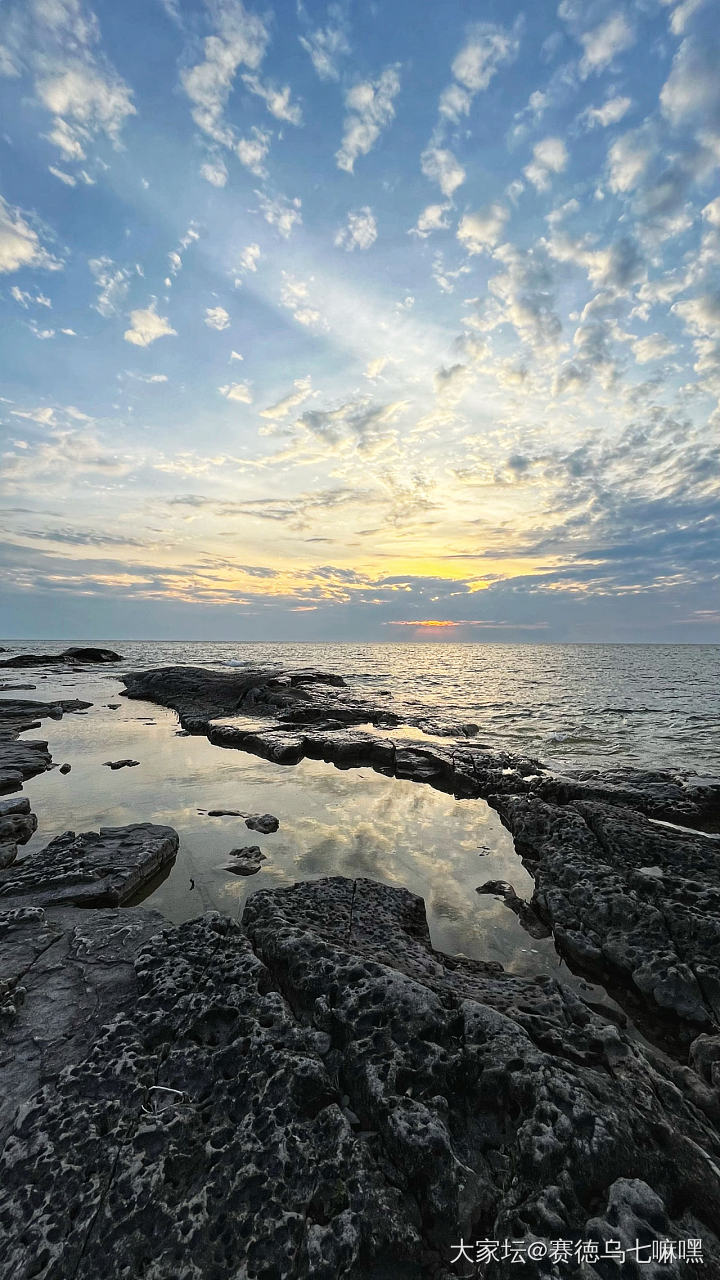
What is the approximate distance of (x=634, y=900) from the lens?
17.6 feet

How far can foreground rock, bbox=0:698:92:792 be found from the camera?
1003 cm

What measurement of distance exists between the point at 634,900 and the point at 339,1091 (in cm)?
394

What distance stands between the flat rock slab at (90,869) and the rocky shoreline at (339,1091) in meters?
0.05

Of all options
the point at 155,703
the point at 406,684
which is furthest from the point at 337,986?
the point at 406,684

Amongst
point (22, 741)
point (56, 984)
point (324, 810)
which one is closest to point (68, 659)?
point (22, 741)

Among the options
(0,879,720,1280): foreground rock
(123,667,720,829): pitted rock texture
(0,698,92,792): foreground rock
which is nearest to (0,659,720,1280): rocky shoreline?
(0,879,720,1280): foreground rock

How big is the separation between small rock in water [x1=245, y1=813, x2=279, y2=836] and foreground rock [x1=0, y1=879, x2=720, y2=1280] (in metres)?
3.92

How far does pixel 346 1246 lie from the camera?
237 centimetres

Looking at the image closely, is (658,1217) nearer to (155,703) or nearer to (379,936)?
(379,936)

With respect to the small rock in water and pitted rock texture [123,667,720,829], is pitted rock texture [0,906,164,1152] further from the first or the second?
pitted rock texture [123,667,720,829]

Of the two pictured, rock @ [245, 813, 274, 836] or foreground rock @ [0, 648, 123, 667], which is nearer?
rock @ [245, 813, 274, 836]

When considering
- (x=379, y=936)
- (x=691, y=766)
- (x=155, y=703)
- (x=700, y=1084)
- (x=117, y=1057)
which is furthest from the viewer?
(x=155, y=703)

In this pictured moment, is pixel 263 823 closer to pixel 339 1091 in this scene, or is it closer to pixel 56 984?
pixel 56 984

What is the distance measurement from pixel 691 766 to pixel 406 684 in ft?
72.6
